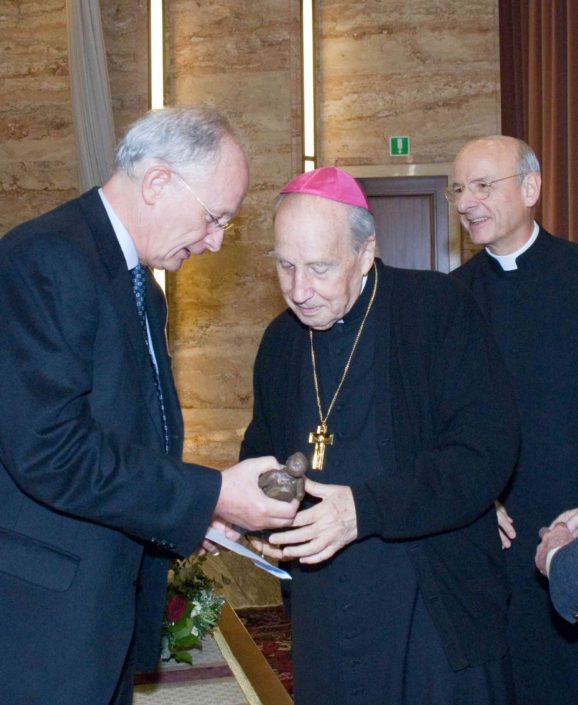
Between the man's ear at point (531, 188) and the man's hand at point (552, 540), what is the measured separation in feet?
5.17

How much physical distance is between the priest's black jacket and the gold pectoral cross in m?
0.04

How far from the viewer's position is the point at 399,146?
8.38 metres

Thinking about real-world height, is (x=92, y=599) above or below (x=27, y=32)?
below

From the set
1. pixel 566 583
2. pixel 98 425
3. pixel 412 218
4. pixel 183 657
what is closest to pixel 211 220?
pixel 98 425

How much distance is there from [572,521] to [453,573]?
1.65 feet

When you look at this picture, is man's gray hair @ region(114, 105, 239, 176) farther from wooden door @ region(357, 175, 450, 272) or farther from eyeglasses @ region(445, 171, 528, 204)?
wooden door @ region(357, 175, 450, 272)

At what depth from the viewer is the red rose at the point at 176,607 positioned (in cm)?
381

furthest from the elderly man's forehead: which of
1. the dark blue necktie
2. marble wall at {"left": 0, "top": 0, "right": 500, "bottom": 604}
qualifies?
marble wall at {"left": 0, "top": 0, "right": 500, "bottom": 604}

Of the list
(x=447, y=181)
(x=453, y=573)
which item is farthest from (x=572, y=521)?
(x=447, y=181)

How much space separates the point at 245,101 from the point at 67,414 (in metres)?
6.70

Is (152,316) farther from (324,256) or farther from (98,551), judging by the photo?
(98,551)

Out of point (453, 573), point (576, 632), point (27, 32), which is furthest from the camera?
point (27, 32)

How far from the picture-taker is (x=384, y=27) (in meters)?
8.32

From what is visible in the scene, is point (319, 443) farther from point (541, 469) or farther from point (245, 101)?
point (245, 101)
